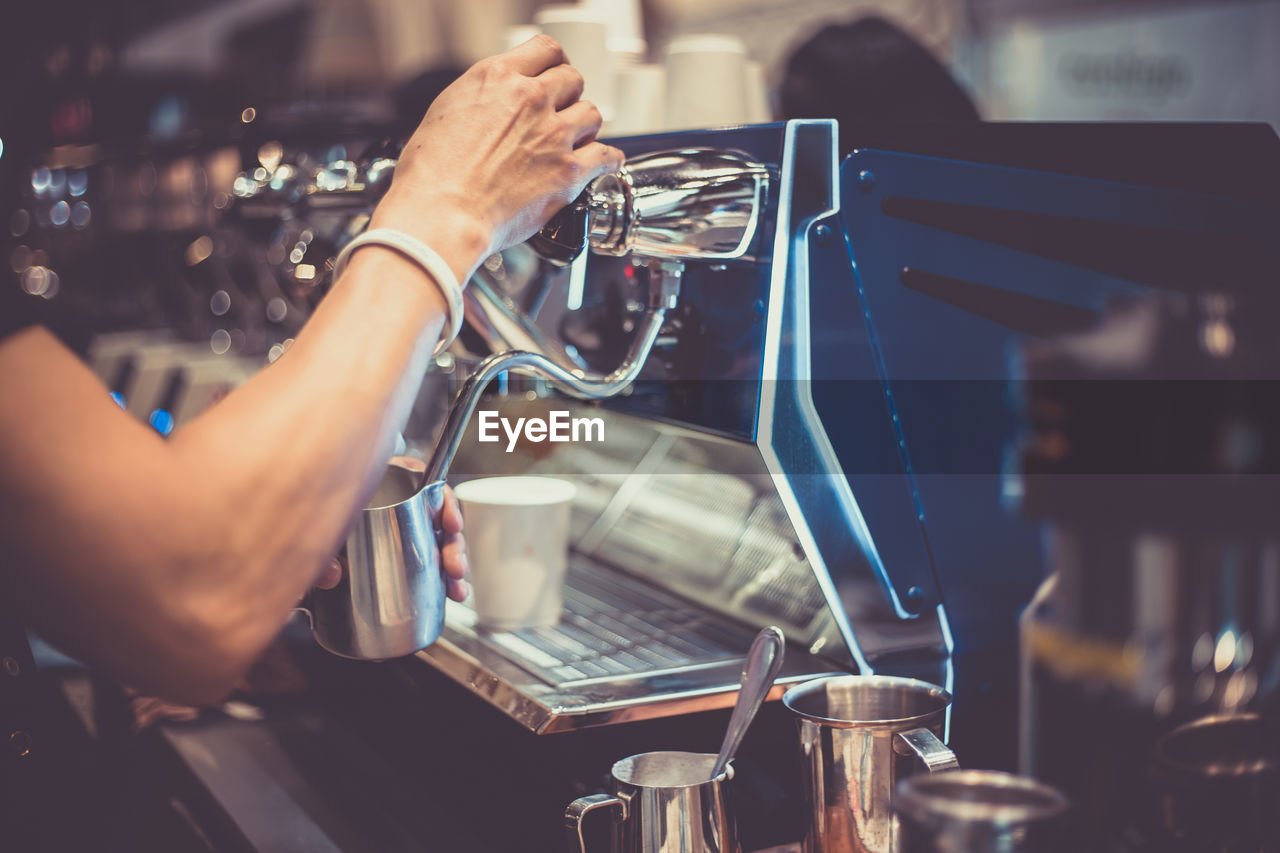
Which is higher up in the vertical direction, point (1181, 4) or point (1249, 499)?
point (1181, 4)

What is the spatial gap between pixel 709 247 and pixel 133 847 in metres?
0.81

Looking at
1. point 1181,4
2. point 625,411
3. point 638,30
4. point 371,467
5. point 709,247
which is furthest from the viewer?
point 1181,4

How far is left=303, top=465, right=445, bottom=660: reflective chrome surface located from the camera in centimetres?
88

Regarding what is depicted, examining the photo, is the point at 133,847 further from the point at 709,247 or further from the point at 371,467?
the point at 709,247

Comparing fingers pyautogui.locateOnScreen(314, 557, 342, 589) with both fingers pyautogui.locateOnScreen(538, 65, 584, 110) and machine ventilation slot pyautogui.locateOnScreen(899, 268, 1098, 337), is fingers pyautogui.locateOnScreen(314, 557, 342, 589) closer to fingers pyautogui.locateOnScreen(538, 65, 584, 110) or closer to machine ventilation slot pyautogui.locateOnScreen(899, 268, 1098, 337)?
fingers pyautogui.locateOnScreen(538, 65, 584, 110)

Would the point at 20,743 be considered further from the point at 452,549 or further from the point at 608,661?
the point at 608,661

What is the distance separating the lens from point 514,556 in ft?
3.90

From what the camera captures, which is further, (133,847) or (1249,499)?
(133,847)

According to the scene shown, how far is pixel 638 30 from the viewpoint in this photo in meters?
1.75

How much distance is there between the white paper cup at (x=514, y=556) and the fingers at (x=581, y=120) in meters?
0.43

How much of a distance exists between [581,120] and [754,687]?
436mm

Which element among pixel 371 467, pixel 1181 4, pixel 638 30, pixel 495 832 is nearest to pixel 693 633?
pixel 495 832
